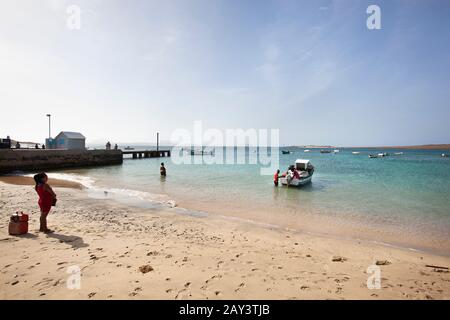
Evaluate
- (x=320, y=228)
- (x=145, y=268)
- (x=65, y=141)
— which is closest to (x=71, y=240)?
(x=145, y=268)

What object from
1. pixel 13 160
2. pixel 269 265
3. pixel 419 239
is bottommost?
pixel 419 239

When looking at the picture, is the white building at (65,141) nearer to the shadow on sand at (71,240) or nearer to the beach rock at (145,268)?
the shadow on sand at (71,240)

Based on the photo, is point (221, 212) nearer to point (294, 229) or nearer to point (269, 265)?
point (294, 229)

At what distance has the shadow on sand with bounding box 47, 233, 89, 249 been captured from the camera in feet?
18.8

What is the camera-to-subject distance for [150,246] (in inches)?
233

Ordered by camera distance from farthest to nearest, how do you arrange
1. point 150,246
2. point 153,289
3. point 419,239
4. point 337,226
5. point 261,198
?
point 261,198, point 337,226, point 419,239, point 150,246, point 153,289

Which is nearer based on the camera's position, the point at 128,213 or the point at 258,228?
the point at 258,228

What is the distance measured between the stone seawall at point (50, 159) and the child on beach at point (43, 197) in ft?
83.2

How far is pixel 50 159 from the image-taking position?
28.8m

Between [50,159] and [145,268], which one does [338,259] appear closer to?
[145,268]

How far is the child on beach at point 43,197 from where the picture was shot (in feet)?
21.2

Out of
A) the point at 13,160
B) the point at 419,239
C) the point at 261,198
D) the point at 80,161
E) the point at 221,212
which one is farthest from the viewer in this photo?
the point at 80,161
